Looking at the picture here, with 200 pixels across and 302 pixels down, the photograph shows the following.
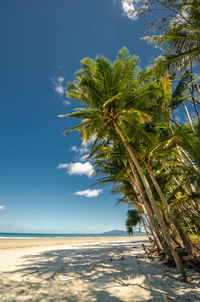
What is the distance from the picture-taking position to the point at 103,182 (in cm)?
846

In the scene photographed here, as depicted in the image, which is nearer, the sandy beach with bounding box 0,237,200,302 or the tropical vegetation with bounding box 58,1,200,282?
the sandy beach with bounding box 0,237,200,302

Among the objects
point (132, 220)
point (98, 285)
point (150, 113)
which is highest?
point (150, 113)

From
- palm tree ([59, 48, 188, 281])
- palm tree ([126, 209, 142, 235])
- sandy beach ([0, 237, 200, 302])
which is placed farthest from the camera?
palm tree ([126, 209, 142, 235])

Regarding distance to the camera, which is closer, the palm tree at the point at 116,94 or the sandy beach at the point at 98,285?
the sandy beach at the point at 98,285


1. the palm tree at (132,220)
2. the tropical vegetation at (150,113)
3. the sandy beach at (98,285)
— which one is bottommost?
the sandy beach at (98,285)

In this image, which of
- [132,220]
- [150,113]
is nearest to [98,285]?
[150,113]

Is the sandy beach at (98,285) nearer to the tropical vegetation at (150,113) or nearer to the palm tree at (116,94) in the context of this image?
the tropical vegetation at (150,113)

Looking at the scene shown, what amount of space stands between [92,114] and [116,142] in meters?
2.35

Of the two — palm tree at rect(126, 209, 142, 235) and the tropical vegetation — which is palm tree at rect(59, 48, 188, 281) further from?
palm tree at rect(126, 209, 142, 235)

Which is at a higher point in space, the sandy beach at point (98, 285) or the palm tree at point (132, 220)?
the palm tree at point (132, 220)

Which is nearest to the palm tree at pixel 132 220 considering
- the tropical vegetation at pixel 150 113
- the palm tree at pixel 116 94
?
the tropical vegetation at pixel 150 113

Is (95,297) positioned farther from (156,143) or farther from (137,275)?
(156,143)

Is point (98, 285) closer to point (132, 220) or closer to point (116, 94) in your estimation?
point (116, 94)

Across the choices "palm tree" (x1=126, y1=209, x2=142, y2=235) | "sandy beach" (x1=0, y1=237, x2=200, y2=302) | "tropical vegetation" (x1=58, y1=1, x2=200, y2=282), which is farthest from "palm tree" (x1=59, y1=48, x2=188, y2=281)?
"palm tree" (x1=126, y1=209, x2=142, y2=235)
